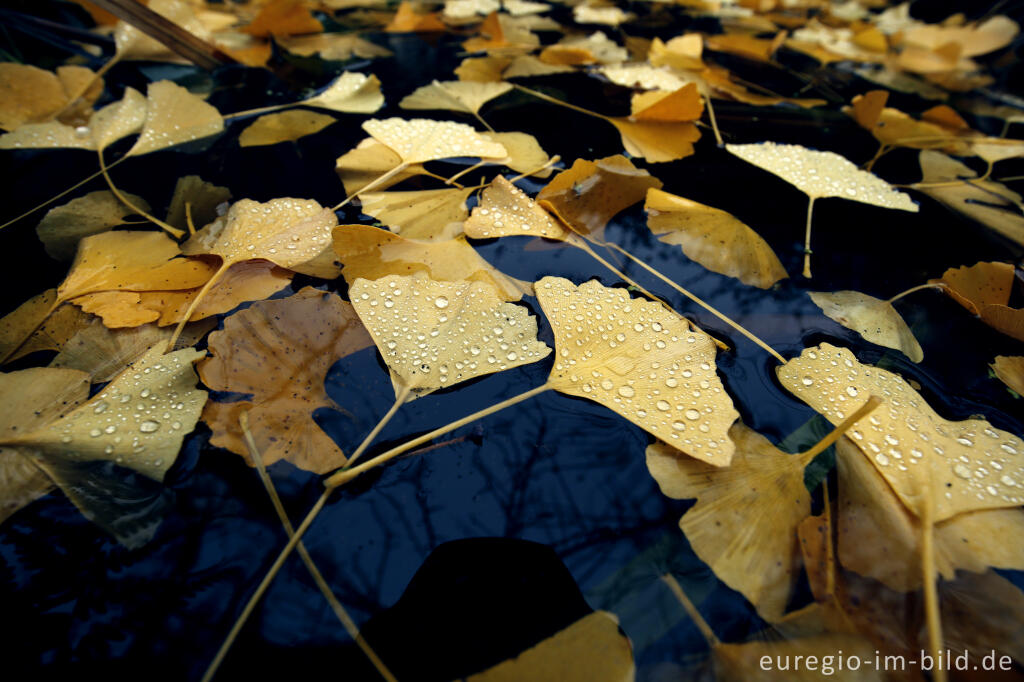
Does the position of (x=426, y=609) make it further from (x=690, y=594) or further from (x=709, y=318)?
(x=709, y=318)

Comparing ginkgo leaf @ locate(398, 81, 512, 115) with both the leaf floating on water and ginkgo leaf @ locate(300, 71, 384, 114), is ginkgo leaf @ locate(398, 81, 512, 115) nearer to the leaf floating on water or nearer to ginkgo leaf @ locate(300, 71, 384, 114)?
ginkgo leaf @ locate(300, 71, 384, 114)

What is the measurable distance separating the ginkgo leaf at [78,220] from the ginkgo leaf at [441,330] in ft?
1.57

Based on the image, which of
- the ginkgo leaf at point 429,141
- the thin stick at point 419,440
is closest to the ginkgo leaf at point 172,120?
the ginkgo leaf at point 429,141

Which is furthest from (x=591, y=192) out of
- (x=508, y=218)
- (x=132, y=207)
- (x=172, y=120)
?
(x=172, y=120)

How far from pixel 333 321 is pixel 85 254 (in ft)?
1.33

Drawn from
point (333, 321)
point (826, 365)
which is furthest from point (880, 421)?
point (333, 321)

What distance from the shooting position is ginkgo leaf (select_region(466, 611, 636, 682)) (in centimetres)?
41

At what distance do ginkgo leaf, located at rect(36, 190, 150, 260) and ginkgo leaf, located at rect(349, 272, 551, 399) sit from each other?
0.48 metres

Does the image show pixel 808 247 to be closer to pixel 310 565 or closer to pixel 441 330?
pixel 441 330

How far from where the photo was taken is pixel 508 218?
0.81 meters

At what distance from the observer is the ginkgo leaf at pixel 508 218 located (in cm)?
79

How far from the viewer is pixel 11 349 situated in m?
0.60

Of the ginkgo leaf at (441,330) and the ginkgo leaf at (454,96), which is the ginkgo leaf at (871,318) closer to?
the ginkgo leaf at (441,330)

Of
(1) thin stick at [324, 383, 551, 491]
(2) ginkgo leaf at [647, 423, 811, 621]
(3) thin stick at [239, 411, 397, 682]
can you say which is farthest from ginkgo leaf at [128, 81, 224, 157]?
(2) ginkgo leaf at [647, 423, 811, 621]
